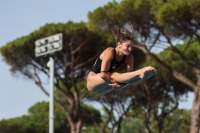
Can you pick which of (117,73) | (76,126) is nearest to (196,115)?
(76,126)

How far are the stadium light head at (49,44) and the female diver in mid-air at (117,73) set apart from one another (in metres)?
14.1

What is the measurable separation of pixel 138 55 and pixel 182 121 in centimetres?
2417

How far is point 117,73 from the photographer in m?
5.55

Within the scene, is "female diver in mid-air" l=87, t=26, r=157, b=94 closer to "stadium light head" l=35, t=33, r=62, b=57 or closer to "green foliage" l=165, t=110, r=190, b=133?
"stadium light head" l=35, t=33, r=62, b=57

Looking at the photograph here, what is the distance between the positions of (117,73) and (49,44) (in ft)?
50.0

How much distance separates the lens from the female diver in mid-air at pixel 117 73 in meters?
5.39

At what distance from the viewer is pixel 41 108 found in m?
A: 45.4

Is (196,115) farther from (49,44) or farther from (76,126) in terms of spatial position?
(76,126)

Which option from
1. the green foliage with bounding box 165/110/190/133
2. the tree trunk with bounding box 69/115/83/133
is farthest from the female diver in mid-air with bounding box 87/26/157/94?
the green foliage with bounding box 165/110/190/133

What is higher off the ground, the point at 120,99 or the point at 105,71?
the point at 120,99

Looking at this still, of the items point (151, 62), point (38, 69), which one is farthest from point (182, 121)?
point (38, 69)

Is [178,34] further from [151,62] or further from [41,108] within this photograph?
[41,108]

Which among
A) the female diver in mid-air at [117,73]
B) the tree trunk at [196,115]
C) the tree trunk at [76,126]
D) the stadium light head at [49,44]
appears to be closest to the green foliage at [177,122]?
the tree trunk at [76,126]

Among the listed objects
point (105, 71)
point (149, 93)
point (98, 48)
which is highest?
point (98, 48)
